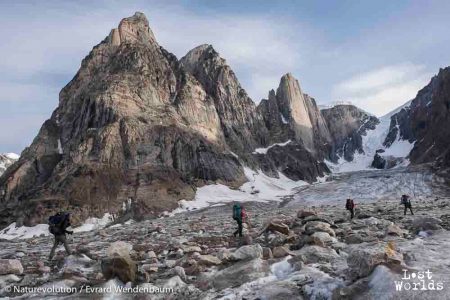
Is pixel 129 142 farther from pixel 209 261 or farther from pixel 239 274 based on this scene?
pixel 239 274

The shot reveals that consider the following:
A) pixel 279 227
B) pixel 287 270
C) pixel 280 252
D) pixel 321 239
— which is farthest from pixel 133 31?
pixel 287 270

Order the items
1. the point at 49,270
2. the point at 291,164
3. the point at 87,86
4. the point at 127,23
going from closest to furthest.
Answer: the point at 49,270, the point at 87,86, the point at 127,23, the point at 291,164

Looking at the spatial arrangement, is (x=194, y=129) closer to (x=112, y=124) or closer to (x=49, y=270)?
(x=112, y=124)

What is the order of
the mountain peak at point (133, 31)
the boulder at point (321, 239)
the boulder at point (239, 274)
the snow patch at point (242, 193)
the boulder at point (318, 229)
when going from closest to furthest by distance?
the boulder at point (239, 274)
the boulder at point (321, 239)
the boulder at point (318, 229)
the snow patch at point (242, 193)
the mountain peak at point (133, 31)

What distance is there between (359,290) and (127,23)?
483ft

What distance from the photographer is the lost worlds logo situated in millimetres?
9735

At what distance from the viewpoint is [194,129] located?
132250mm

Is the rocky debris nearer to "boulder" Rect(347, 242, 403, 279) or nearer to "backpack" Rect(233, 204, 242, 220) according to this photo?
"boulder" Rect(347, 242, 403, 279)

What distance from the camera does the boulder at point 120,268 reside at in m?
13.5

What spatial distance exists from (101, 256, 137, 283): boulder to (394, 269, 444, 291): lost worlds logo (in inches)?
295

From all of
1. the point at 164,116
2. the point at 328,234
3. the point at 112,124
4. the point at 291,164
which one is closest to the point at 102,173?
the point at 112,124

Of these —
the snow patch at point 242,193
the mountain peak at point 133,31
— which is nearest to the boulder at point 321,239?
the snow patch at point 242,193

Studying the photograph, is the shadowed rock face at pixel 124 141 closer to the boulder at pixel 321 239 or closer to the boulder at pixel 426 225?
the boulder at pixel 321 239

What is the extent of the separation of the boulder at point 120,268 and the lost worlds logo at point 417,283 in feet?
24.6
